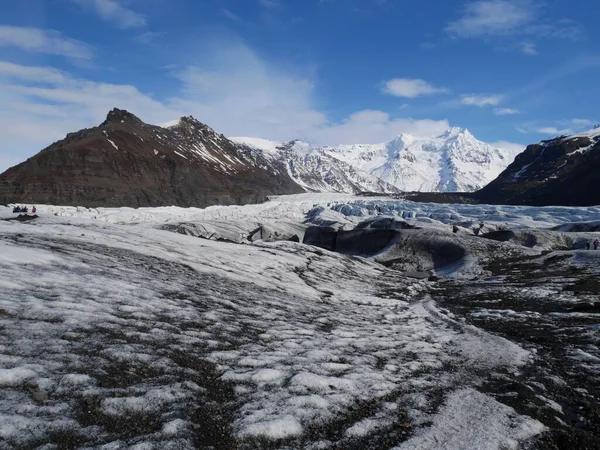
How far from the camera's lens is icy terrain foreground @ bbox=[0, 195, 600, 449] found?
14.5 ft

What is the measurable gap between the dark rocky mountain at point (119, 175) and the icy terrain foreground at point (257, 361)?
324 ft

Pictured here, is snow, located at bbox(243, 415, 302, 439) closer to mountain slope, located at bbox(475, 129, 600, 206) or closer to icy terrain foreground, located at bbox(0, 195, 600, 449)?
icy terrain foreground, located at bbox(0, 195, 600, 449)

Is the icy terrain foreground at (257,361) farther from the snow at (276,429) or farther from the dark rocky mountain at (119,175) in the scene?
the dark rocky mountain at (119,175)

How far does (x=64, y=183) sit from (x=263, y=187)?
317 feet

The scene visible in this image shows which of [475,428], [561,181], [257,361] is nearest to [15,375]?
[257,361]

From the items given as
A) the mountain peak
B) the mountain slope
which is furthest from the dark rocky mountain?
the mountain slope

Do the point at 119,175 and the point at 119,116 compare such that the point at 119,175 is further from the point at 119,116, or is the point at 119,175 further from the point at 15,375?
the point at 15,375

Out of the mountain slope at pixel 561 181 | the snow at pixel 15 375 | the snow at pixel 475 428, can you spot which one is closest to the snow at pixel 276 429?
the snow at pixel 475 428

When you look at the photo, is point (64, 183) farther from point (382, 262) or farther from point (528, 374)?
point (528, 374)

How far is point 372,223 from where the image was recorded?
51.6 meters

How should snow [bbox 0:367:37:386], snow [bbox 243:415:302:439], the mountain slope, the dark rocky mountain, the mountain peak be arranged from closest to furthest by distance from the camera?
snow [bbox 243:415:302:439], snow [bbox 0:367:37:386], the dark rocky mountain, the mountain slope, the mountain peak

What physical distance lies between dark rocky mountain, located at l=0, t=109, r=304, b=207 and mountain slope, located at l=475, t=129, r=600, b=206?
10570 cm

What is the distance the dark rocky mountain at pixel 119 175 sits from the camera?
10019 cm

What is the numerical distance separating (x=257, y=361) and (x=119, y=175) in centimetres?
12145
